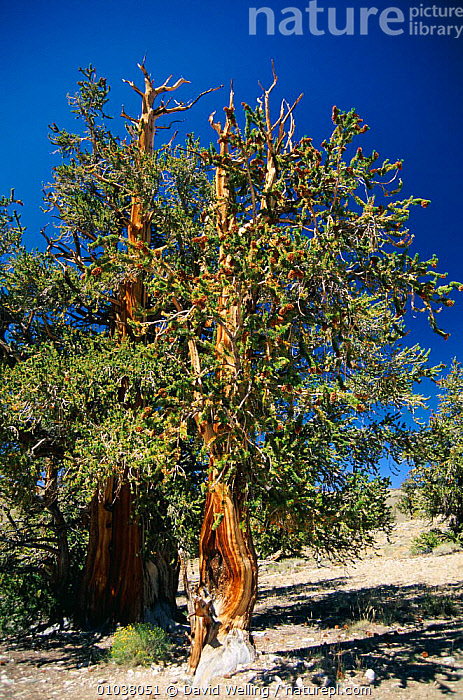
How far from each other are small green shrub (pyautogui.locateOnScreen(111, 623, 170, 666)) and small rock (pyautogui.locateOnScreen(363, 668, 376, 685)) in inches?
126

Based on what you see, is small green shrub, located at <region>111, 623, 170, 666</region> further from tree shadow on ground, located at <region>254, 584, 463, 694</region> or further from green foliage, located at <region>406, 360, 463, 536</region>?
green foliage, located at <region>406, 360, 463, 536</region>

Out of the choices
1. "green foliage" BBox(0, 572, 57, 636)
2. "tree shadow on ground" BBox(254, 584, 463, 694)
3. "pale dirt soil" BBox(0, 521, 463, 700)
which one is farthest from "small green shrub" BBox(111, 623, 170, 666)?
→ "green foliage" BBox(0, 572, 57, 636)

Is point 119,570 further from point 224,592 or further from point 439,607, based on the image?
point 439,607

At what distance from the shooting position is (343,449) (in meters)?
6.83

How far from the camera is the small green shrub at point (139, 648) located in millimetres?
7103

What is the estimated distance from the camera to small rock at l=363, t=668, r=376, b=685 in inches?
215

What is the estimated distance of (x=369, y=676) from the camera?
5.52 meters

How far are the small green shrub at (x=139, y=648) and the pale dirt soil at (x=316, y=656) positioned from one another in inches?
7.3

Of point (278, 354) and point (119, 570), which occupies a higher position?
point (278, 354)

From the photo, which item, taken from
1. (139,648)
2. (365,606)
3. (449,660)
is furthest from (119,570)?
(449,660)

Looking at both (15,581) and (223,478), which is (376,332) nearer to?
(223,478)

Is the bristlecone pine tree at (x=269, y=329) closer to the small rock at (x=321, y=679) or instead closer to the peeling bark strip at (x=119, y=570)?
the small rock at (x=321, y=679)

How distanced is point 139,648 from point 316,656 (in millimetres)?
2696

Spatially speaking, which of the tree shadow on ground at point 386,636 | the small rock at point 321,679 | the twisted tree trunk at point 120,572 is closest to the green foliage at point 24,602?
the twisted tree trunk at point 120,572
